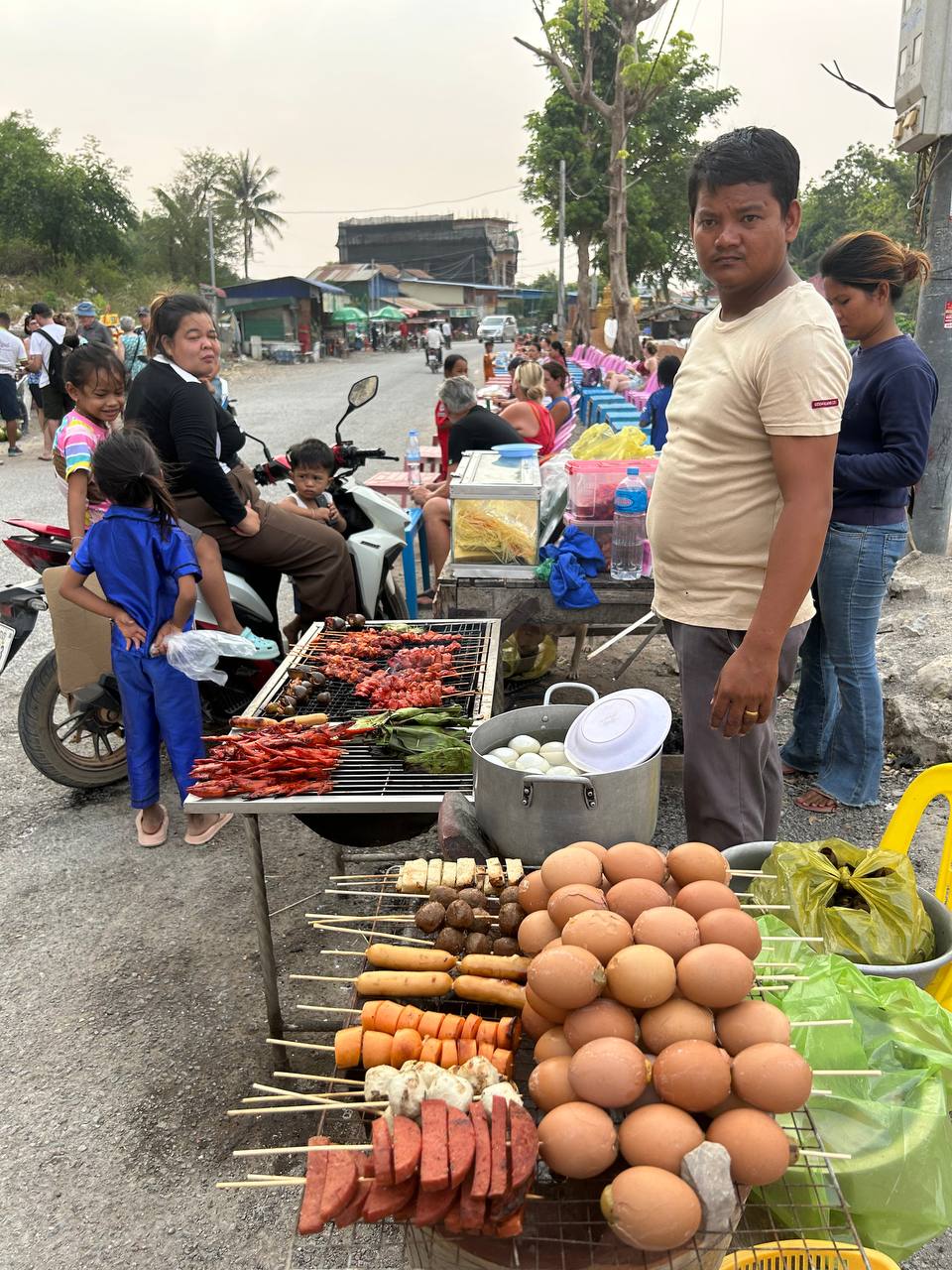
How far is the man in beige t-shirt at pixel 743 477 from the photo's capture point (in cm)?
226

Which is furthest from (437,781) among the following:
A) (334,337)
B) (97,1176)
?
(334,337)

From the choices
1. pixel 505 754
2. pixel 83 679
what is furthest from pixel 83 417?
pixel 505 754

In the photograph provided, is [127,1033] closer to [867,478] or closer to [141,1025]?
[141,1025]

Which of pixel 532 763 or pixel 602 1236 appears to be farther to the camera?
pixel 532 763

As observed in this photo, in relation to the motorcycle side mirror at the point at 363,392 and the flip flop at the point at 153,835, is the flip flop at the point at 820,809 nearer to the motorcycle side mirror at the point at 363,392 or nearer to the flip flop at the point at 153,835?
the flip flop at the point at 153,835

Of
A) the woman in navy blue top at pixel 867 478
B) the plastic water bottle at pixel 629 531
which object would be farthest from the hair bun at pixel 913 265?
the plastic water bottle at pixel 629 531

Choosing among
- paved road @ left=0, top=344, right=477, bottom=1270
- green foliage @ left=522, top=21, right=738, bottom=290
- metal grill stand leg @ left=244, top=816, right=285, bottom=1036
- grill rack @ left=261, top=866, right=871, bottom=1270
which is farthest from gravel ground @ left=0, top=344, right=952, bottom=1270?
green foliage @ left=522, top=21, right=738, bottom=290

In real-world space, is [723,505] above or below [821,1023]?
above

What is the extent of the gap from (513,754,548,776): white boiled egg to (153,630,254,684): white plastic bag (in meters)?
1.92

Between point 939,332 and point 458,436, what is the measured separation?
396cm

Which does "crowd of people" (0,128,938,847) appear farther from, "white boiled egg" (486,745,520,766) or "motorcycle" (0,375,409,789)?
"white boiled egg" (486,745,520,766)

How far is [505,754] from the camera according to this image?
265cm

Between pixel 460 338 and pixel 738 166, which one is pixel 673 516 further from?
pixel 460 338

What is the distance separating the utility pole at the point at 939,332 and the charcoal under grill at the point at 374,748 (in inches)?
190
